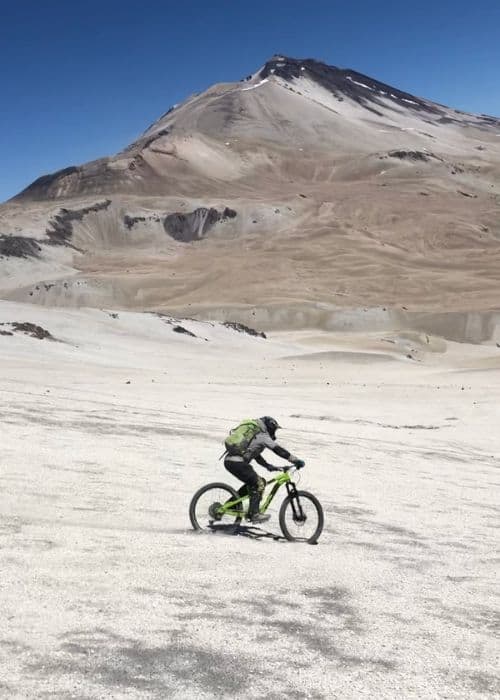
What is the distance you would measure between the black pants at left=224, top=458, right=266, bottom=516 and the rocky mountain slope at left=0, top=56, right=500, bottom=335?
52.4 meters

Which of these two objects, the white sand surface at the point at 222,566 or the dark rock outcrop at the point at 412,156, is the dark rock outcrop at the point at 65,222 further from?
the white sand surface at the point at 222,566

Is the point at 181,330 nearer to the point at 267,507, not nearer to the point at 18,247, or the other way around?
the point at 267,507

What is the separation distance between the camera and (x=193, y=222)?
98.1 m

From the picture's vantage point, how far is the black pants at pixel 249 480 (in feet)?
25.8

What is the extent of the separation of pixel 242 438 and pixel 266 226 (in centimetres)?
8919

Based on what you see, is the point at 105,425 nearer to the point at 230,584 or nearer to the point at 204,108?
the point at 230,584

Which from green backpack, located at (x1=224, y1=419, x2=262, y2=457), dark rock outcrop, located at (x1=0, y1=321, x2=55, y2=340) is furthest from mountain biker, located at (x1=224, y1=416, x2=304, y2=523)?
dark rock outcrop, located at (x1=0, y1=321, x2=55, y2=340)

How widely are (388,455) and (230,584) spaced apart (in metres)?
8.88

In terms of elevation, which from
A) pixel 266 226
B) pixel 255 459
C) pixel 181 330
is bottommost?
pixel 255 459

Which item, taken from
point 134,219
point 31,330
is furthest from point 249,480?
point 134,219

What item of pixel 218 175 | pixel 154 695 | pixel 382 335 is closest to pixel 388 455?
pixel 154 695

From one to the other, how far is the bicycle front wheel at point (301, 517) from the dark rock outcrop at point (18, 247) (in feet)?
246

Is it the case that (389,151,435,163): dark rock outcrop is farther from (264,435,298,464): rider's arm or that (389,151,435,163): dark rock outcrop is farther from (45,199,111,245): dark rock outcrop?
(264,435,298,464): rider's arm

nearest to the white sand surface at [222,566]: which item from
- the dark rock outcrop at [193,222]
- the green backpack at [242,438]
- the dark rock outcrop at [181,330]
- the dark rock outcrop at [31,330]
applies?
the green backpack at [242,438]
